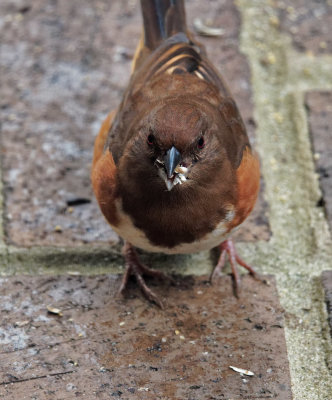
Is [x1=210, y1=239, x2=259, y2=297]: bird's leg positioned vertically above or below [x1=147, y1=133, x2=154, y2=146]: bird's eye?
below

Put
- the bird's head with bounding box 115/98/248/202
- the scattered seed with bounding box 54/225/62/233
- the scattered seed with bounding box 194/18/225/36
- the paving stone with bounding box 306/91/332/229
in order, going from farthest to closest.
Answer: the scattered seed with bounding box 194/18/225/36 → the paving stone with bounding box 306/91/332/229 → the scattered seed with bounding box 54/225/62/233 → the bird's head with bounding box 115/98/248/202

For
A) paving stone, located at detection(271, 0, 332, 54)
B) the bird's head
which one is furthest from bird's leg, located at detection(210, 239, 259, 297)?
paving stone, located at detection(271, 0, 332, 54)

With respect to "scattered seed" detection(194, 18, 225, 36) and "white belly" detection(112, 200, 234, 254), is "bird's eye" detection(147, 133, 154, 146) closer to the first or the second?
"white belly" detection(112, 200, 234, 254)

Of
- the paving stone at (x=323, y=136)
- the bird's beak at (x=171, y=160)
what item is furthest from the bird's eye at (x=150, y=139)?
the paving stone at (x=323, y=136)

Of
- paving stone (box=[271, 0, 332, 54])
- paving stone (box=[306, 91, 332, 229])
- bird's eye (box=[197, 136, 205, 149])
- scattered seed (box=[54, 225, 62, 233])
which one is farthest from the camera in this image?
paving stone (box=[271, 0, 332, 54])

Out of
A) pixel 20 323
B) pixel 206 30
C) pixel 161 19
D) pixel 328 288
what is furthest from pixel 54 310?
pixel 206 30

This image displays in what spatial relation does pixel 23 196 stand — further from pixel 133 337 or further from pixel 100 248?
pixel 133 337
